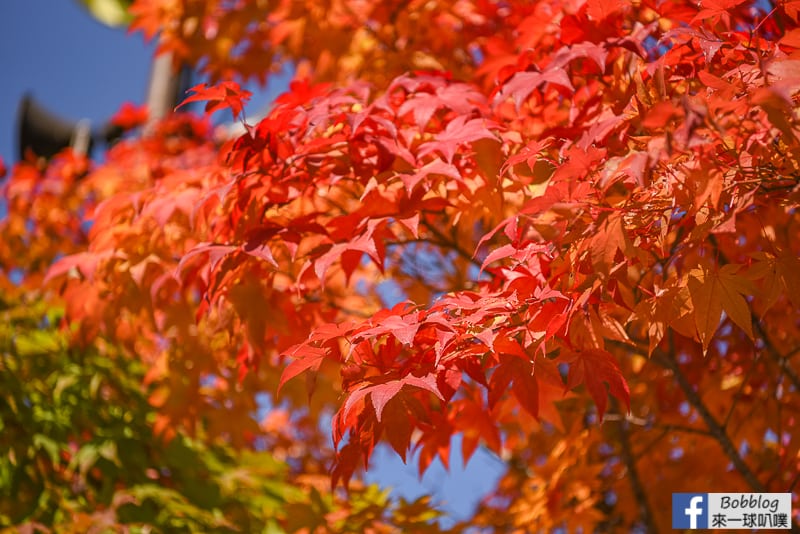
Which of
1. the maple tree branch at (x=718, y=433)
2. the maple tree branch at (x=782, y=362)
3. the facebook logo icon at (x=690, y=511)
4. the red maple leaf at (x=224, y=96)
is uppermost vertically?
the red maple leaf at (x=224, y=96)

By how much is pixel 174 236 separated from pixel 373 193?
0.82 metres

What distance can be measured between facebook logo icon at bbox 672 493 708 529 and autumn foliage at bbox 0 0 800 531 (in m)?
0.21

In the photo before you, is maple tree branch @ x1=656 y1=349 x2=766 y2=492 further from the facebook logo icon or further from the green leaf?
the green leaf

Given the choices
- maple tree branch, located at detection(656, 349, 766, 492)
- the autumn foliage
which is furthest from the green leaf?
maple tree branch, located at detection(656, 349, 766, 492)

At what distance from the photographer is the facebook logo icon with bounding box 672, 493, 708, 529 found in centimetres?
211

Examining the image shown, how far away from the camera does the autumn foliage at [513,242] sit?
1.38m

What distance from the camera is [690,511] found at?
7.05 ft

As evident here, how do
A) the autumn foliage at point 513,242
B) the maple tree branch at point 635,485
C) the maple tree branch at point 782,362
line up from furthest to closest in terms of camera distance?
the maple tree branch at point 635,485, the maple tree branch at point 782,362, the autumn foliage at point 513,242

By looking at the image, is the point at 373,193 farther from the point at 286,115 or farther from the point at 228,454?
the point at 228,454

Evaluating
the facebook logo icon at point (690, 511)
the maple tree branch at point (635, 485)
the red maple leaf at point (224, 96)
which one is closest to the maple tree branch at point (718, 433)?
the facebook logo icon at point (690, 511)

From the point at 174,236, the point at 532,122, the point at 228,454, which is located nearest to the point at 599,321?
the point at 532,122

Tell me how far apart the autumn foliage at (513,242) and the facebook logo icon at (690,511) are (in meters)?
0.21

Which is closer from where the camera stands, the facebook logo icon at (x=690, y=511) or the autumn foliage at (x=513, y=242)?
the autumn foliage at (x=513, y=242)

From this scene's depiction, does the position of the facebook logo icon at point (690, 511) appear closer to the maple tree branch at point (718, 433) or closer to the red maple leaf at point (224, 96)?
the maple tree branch at point (718, 433)
